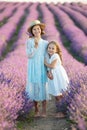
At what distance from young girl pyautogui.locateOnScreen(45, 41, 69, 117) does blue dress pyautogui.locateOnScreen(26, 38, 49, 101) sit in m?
0.08

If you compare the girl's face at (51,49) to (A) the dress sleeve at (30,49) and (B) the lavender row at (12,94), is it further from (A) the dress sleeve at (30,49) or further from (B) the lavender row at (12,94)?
(B) the lavender row at (12,94)

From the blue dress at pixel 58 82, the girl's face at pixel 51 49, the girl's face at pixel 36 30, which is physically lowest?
the blue dress at pixel 58 82

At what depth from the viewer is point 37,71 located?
664 centimetres

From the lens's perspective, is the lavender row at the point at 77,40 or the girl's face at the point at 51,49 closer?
the girl's face at the point at 51,49

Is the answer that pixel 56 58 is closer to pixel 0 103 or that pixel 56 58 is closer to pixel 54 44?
pixel 54 44

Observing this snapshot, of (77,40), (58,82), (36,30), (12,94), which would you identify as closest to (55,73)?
(58,82)

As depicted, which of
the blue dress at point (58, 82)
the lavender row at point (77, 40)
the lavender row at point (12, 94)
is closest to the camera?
the lavender row at point (12, 94)

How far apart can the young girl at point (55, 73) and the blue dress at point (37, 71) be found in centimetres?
8

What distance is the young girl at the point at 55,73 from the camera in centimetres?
661

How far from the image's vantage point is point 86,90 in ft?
17.6

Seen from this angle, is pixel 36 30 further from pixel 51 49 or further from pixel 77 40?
pixel 77 40

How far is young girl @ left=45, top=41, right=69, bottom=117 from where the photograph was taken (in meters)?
6.61

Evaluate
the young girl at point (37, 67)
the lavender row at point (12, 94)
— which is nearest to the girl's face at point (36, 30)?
the young girl at point (37, 67)

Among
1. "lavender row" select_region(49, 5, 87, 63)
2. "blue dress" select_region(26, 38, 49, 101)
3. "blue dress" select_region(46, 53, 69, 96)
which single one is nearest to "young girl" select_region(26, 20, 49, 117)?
"blue dress" select_region(26, 38, 49, 101)
